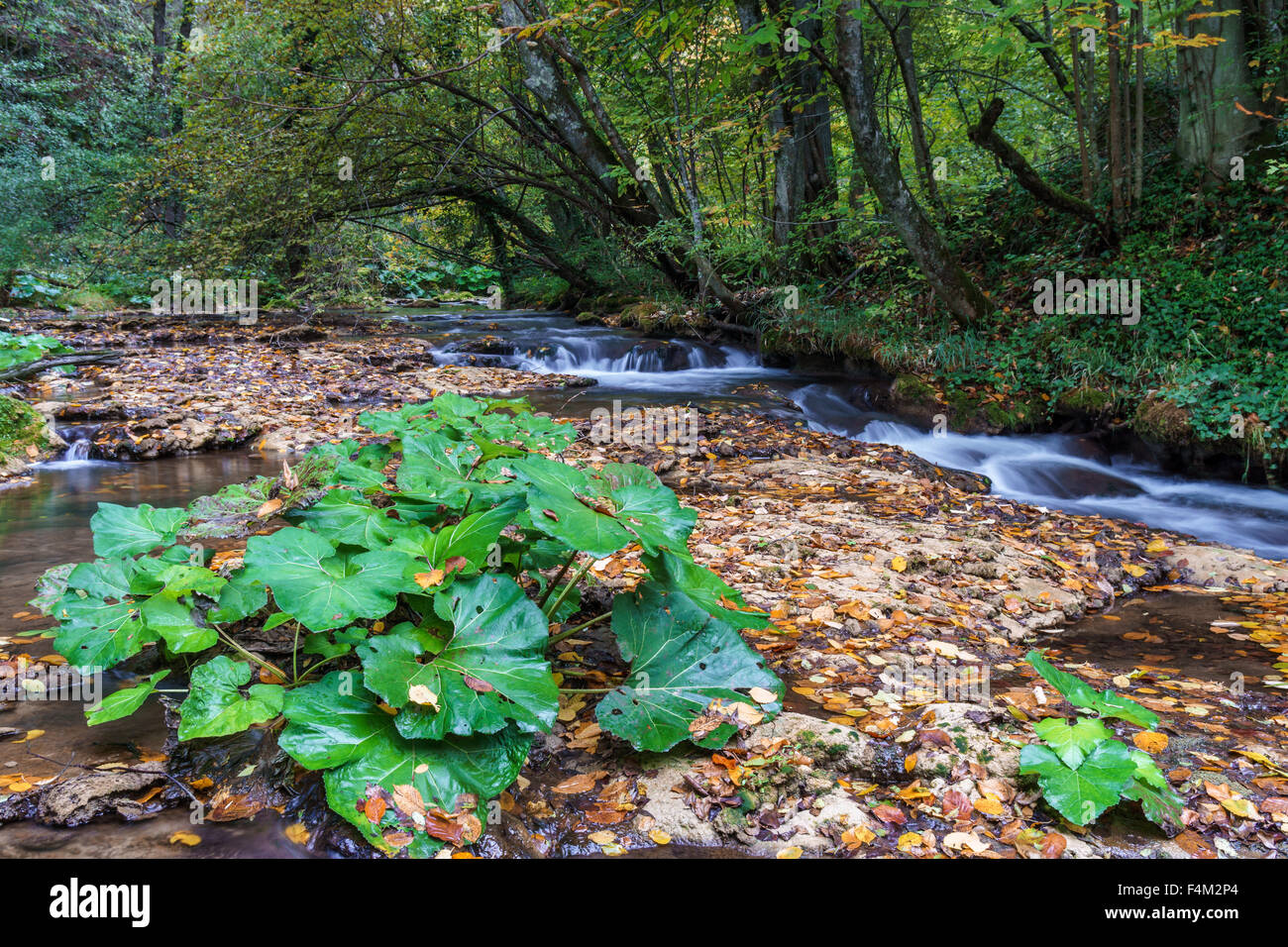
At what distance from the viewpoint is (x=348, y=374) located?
9.84 meters

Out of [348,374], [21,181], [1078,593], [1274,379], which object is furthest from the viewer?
[21,181]

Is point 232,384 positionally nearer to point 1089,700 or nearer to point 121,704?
point 121,704

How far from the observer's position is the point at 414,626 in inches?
82.7

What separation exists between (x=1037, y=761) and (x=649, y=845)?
40.1 inches

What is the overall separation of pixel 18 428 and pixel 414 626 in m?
6.32

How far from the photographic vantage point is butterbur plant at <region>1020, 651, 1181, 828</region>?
178 cm

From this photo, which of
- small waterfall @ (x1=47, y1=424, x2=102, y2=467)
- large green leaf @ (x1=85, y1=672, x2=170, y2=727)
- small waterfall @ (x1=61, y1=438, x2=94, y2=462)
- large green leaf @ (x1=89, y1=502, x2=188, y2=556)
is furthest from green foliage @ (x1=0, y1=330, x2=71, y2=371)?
large green leaf @ (x1=85, y1=672, x2=170, y2=727)

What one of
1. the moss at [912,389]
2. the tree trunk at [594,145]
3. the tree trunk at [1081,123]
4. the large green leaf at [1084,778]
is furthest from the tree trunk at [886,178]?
the large green leaf at [1084,778]

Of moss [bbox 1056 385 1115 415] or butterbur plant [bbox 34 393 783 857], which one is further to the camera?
moss [bbox 1056 385 1115 415]

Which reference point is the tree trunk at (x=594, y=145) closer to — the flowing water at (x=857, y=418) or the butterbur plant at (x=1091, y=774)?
the flowing water at (x=857, y=418)

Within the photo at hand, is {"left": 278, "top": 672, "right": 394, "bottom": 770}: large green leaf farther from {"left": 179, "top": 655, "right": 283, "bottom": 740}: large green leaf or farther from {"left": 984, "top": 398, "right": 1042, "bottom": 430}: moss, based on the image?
{"left": 984, "top": 398, "right": 1042, "bottom": 430}: moss

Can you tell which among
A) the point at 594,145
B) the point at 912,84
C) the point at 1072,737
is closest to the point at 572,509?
the point at 1072,737

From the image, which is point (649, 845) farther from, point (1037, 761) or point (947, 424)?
point (947, 424)
